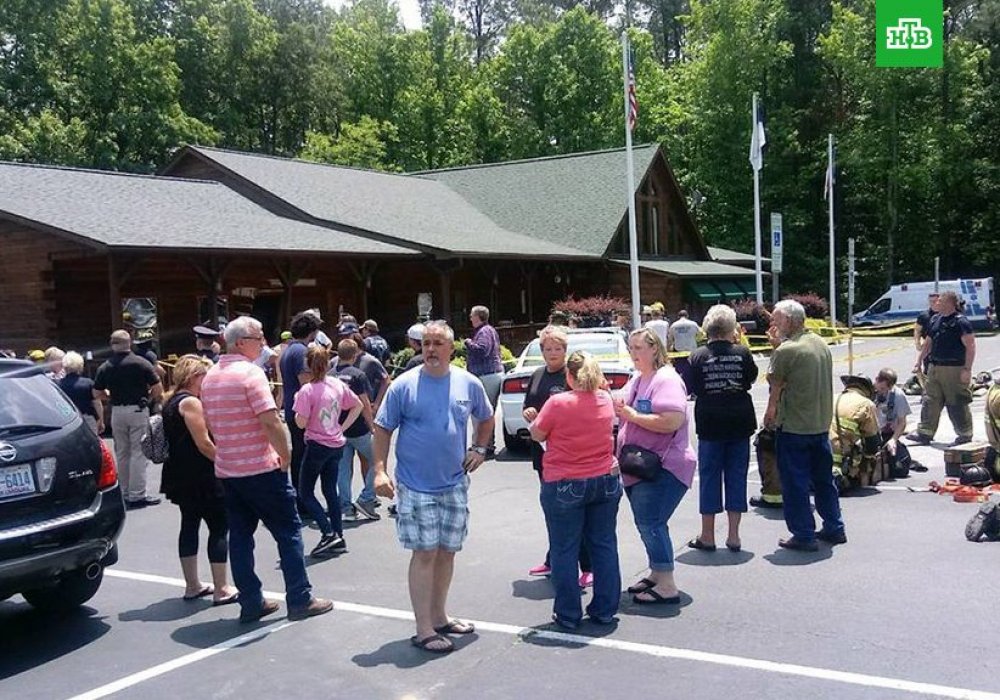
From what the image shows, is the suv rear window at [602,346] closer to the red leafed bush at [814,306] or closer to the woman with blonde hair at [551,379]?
the woman with blonde hair at [551,379]

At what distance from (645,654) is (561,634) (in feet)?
1.89

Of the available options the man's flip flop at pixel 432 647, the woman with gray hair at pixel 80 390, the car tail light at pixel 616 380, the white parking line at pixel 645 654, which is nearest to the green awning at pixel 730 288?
the car tail light at pixel 616 380

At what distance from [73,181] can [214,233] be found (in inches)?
170

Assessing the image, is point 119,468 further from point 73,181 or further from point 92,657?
point 73,181

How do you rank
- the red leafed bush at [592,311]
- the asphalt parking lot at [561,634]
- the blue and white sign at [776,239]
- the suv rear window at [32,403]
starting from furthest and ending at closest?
1. the blue and white sign at [776,239]
2. the red leafed bush at [592,311]
3. the suv rear window at [32,403]
4. the asphalt parking lot at [561,634]

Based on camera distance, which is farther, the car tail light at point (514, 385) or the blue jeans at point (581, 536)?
the car tail light at point (514, 385)

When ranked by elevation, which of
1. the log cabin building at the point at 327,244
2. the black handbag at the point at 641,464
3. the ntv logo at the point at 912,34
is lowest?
the black handbag at the point at 641,464

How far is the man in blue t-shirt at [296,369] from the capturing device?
8336mm

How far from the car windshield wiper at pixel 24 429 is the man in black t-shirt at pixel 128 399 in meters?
4.18

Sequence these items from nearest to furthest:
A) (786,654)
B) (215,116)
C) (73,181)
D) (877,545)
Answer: (786,654)
(877,545)
(73,181)
(215,116)

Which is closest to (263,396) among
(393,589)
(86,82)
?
(393,589)

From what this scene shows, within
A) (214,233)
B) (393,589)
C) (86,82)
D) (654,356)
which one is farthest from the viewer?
(86,82)

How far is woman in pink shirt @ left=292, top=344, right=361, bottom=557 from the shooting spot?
761 cm

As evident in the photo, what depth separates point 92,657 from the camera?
18.1 feet
